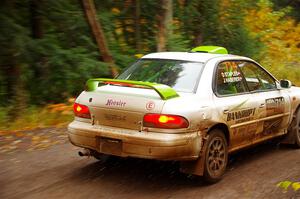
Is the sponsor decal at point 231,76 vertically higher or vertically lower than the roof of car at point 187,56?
lower

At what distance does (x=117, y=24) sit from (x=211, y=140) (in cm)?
954

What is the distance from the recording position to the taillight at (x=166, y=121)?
5.25m

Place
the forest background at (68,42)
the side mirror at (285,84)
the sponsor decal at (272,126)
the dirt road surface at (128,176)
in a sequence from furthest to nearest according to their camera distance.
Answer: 1. the forest background at (68,42)
2. the side mirror at (285,84)
3. the sponsor decal at (272,126)
4. the dirt road surface at (128,176)

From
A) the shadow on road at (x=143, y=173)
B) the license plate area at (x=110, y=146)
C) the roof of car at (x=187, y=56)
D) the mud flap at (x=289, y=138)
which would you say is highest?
the roof of car at (x=187, y=56)

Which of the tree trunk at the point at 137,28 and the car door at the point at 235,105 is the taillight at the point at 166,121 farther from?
the tree trunk at the point at 137,28

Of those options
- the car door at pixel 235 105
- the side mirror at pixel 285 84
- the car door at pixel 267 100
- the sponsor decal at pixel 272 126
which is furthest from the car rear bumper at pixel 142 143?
the side mirror at pixel 285 84

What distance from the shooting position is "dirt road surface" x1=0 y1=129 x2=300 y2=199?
547cm

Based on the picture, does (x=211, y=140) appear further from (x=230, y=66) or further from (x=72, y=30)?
(x=72, y=30)

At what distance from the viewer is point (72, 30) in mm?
12789

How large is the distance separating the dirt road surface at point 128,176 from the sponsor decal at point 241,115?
29.7 inches

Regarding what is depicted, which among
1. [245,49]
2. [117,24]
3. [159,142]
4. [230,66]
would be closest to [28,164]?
[159,142]

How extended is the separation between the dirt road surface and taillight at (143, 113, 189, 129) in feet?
2.73

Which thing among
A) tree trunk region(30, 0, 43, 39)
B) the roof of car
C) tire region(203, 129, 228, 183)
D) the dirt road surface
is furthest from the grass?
tire region(203, 129, 228, 183)

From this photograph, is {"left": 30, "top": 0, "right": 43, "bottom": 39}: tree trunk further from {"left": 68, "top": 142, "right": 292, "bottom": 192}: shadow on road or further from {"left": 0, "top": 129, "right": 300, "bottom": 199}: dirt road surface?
{"left": 68, "top": 142, "right": 292, "bottom": 192}: shadow on road
